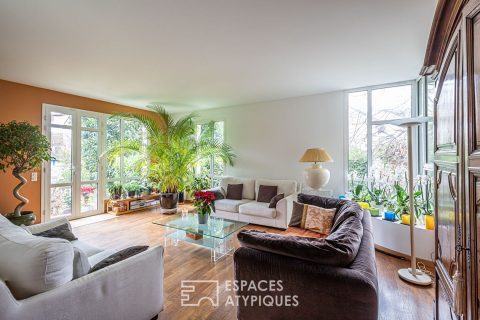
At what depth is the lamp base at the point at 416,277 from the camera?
232 cm

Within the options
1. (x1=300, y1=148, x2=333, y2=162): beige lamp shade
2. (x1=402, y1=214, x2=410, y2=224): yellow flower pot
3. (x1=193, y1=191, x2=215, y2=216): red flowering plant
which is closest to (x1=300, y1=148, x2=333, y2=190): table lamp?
(x1=300, y1=148, x2=333, y2=162): beige lamp shade

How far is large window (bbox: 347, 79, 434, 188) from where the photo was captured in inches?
141

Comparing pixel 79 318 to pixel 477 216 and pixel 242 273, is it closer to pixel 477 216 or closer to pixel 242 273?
pixel 242 273

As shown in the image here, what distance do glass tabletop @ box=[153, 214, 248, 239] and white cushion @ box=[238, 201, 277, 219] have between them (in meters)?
0.91

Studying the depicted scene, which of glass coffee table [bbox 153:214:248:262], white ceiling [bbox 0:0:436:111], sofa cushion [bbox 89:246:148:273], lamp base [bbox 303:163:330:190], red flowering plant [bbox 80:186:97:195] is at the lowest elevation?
glass coffee table [bbox 153:214:248:262]

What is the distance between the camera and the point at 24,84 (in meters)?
3.88

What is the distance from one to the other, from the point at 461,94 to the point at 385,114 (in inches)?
142

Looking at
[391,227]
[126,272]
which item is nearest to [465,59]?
[126,272]

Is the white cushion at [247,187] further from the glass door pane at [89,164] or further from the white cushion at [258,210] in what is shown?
the glass door pane at [89,164]

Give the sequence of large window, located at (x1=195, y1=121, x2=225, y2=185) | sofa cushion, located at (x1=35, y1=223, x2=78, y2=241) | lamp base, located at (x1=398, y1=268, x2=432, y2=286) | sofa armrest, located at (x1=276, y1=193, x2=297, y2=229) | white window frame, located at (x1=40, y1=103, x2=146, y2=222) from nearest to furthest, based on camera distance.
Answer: sofa cushion, located at (x1=35, y1=223, x2=78, y2=241) → lamp base, located at (x1=398, y1=268, x2=432, y2=286) → sofa armrest, located at (x1=276, y1=193, x2=297, y2=229) → white window frame, located at (x1=40, y1=103, x2=146, y2=222) → large window, located at (x1=195, y1=121, x2=225, y2=185)

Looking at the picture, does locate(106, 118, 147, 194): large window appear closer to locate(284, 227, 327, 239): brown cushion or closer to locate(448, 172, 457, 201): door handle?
locate(284, 227, 327, 239): brown cushion

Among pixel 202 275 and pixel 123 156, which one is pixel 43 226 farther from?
pixel 123 156

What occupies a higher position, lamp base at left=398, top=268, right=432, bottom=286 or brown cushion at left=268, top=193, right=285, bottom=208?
brown cushion at left=268, top=193, right=285, bottom=208

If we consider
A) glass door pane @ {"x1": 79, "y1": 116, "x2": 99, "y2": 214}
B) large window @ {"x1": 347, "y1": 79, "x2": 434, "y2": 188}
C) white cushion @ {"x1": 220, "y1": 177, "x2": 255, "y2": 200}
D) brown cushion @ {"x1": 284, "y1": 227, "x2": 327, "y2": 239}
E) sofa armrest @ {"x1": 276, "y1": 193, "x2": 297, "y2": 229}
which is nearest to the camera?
brown cushion @ {"x1": 284, "y1": 227, "x2": 327, "y2": 239}
